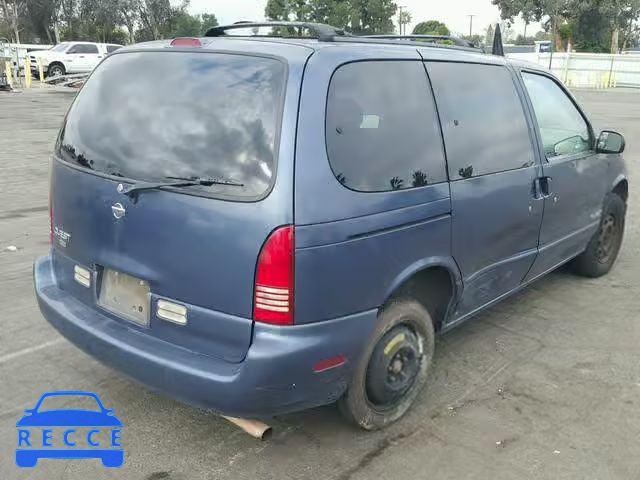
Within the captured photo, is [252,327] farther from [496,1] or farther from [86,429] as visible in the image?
[496,1]

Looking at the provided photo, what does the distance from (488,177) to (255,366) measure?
1.79 m

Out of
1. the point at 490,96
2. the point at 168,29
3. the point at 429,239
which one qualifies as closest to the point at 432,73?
the point at 490,96

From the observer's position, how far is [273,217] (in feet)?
8.02

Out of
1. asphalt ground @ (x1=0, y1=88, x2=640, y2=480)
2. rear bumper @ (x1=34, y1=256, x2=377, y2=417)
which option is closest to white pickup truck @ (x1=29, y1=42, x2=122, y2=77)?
asphalt ground @ (x1=0, y1=88, x2=640, y2=480)

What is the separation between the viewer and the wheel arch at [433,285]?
9.82 ft

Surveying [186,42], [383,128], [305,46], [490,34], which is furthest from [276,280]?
[490,34]

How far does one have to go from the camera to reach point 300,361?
253 cm

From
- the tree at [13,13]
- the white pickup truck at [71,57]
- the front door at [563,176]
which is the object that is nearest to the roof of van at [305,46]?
the front door at [563,176]

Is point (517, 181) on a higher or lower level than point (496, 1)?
lower

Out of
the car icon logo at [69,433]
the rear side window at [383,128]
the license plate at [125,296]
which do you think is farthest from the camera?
the car icon logo at [69,433]

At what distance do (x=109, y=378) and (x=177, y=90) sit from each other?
5.74ft

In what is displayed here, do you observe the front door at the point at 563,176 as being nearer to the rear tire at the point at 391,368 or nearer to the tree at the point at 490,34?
the tree at the point at 490,34

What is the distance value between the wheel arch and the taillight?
600 mm

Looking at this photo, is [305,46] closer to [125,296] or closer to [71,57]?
[125,296]
